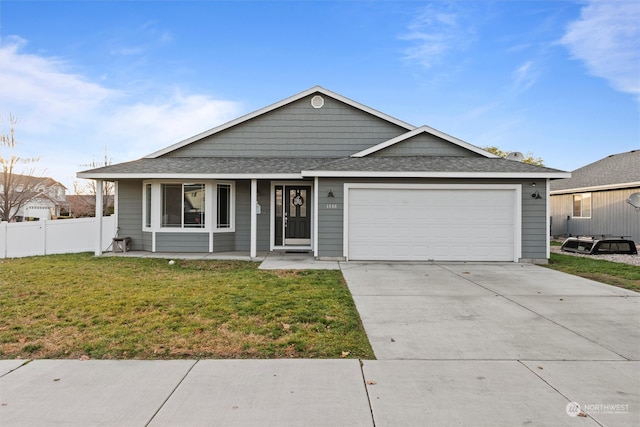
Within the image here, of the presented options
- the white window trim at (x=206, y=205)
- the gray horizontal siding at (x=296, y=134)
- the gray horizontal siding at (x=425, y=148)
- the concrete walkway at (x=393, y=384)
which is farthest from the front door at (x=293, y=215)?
the concrete walkway at (x=393, y=384)

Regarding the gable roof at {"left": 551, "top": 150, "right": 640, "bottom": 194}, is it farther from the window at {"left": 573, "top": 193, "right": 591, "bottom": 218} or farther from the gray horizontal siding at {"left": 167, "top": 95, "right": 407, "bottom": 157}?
the gray horizontal siding at {"left": 167, "top": 95, "right": 407, "bottom": 157}

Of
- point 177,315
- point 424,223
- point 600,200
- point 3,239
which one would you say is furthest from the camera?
point 600,200

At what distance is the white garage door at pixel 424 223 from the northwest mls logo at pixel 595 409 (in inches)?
294

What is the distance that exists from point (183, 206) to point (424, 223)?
25.3 ft

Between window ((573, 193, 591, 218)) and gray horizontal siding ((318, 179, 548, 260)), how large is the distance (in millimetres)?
10457

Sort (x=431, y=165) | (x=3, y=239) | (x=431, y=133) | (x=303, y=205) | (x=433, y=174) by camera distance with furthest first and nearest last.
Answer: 1. (x=303, y=205)
2. (x=431, y=133)
3. (x=3, y=239)
4. (x=431, y=165)
5. (x=433, y=174)

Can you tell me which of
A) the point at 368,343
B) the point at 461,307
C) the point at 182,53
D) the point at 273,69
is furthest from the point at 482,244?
the point at 182,53

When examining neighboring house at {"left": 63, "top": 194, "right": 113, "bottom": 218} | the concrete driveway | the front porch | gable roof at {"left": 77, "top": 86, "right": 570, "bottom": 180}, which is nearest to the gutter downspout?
the front porch

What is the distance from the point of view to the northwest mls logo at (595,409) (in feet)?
8.62

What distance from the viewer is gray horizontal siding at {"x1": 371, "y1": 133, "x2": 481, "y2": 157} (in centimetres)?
Result: 1186

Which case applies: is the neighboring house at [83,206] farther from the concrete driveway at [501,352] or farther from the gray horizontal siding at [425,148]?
the concrete driveway at [501,352]

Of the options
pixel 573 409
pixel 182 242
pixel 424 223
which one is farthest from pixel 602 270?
pixel 182 242

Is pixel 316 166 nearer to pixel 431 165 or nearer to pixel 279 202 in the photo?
pixel 279 202

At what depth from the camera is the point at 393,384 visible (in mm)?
3047
